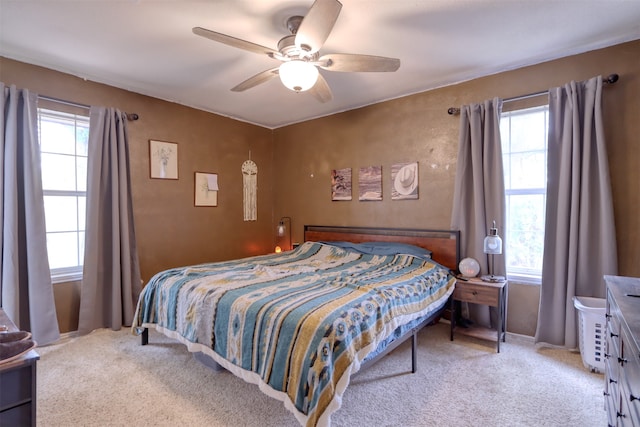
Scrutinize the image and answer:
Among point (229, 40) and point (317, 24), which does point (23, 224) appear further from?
point (317, 24)

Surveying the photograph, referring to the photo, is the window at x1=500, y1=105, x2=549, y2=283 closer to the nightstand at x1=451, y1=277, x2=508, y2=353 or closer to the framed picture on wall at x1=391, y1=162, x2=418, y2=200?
the nightstand at x1=451, y1=277, x2=508, y2=353

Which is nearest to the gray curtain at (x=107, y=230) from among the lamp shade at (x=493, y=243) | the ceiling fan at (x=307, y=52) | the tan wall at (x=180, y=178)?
the tan wall at (x=180, y=178)

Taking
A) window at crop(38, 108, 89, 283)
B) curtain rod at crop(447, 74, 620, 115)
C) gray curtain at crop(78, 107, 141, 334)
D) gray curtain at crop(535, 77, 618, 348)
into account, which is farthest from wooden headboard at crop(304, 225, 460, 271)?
window at crop(38, 108, 89, 283)

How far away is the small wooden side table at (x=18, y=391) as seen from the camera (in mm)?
1047

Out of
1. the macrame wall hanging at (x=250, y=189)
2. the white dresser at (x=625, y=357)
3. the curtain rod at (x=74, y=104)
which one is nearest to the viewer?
the white dresser at (x=625, y=357)

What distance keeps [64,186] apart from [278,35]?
2.54 metres

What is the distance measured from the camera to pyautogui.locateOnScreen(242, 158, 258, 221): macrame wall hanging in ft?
14.8

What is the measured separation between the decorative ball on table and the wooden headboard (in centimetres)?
16

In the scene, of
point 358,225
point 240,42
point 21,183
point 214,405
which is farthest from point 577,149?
point 21,183

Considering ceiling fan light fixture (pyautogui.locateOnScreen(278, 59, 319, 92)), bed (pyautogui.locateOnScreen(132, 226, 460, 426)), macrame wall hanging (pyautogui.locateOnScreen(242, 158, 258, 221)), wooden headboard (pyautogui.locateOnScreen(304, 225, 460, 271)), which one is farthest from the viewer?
macrame wall hanging (pyautogui.locateOnScreen(242, 158, 258, 221))

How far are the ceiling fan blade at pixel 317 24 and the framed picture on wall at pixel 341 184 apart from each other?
2.27 m

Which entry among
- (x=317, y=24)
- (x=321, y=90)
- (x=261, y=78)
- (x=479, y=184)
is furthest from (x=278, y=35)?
(x=479, y=184)

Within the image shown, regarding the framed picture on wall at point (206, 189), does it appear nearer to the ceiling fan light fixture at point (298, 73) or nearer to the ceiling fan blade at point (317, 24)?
the ceiling fan light fixture at point (298, 73)

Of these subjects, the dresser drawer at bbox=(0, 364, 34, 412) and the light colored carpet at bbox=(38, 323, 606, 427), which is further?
the light colored carpet at bbox=(38, 323, 606, 427)
